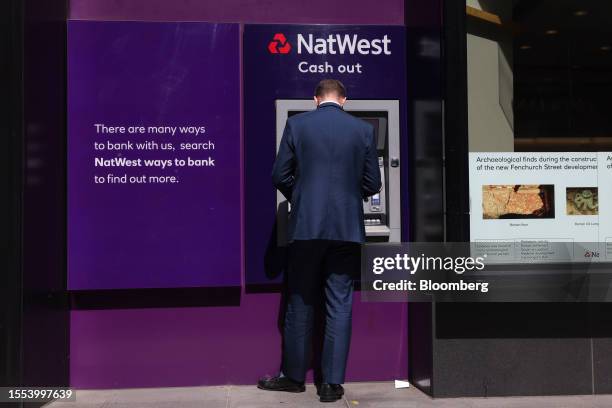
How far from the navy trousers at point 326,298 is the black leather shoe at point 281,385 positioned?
7.4 inches

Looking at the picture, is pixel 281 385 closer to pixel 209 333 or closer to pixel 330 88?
pixel 209 333

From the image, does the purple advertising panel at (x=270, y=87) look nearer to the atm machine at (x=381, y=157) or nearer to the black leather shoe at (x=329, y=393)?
the atm machine at (x=381, y=157)

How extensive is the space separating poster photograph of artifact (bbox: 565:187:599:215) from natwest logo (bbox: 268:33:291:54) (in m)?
2.09

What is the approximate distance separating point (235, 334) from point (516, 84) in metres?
2.56

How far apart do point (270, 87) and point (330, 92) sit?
1.69 ft

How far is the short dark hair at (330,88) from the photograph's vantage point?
455 centimetres

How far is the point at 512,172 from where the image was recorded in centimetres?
462

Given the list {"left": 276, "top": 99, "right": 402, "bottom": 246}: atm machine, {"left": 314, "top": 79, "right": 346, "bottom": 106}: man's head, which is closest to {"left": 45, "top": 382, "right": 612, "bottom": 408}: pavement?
{"left": 276, "top": 99, "right": 402, "bottom": 246}: atm machine

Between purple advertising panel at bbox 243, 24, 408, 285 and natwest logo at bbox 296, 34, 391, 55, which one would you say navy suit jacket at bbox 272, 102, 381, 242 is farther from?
natwest logo at bbox 296, 34, 391, 55

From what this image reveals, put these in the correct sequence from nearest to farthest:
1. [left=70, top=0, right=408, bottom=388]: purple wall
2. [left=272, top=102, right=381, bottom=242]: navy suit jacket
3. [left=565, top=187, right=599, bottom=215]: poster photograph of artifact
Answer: [left=272, top=102, right=381, bottom=242]: navy suit jacket → [left=565, top=187, right=599, bottom=215]: poster photograph of artifact → [left=70, top=0, right=408, bottom=388]: purple wall

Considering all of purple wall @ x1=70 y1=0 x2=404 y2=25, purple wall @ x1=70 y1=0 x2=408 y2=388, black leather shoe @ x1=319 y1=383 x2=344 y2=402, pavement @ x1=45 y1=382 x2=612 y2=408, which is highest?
purple wall @ x1=70 y1=0 x2=404 y2=25

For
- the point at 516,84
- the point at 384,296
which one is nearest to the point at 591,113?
the point at 516,84

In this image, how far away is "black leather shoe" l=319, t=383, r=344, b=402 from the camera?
4.53 m

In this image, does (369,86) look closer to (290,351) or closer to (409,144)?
(409,144)
